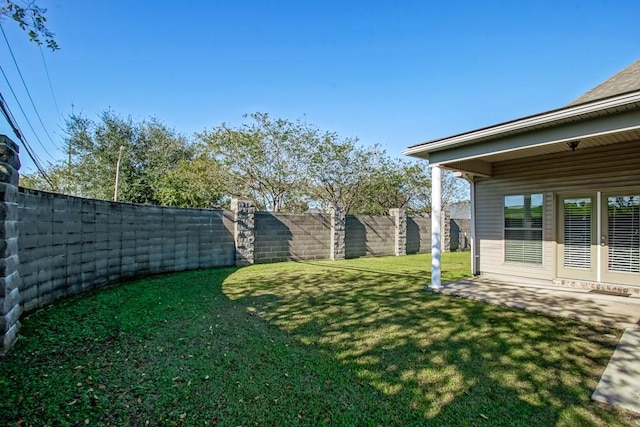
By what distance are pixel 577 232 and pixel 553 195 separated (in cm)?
83

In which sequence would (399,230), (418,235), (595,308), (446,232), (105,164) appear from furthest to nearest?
1. (105,164)
2. (446,232)
3. (418,235)
4. (399,230)
5. (595,308)

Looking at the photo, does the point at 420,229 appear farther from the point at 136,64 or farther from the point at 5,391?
the point at 5,391

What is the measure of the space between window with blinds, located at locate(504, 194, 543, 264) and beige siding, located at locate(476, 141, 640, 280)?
0.11 meters

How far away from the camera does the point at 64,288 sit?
4.63 m

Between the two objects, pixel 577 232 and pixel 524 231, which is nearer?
pixel 577 232

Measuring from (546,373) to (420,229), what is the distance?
11.2 m

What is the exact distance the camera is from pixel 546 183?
21.3 feet

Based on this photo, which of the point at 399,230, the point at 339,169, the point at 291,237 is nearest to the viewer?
the point at 291,237

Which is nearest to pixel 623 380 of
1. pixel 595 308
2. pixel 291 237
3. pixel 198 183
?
pixel 595 308

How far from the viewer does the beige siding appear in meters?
5.63

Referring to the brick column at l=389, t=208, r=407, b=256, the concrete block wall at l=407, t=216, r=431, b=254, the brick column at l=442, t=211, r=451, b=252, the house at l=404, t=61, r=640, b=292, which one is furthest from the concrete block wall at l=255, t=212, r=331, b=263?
the brick column at l=442, t=211, r=451, b=252

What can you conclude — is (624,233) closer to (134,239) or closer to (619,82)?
(619,82)

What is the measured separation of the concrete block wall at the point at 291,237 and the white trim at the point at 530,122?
194 inches

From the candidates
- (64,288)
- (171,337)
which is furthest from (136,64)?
(171,337)
